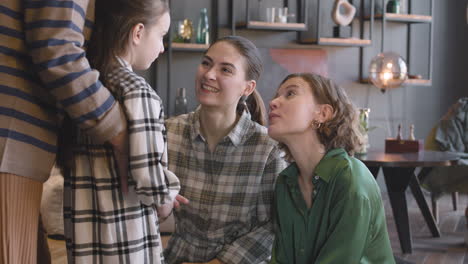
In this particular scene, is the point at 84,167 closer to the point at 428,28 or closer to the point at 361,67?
the point at 361,67

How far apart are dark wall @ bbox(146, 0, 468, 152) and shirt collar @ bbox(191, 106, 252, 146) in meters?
3.91

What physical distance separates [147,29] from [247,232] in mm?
792

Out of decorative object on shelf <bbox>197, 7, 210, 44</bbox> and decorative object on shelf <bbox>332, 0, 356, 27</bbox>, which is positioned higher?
decorative object on shelf <bbox>332, 0, 356, 27</bbox>

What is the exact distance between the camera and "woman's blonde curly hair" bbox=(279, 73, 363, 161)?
1.95 meters

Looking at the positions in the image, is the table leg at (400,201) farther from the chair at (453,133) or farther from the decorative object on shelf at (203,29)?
the decorative object on shelf at (203,29)

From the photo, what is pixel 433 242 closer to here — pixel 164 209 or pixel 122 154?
pixel 164 209

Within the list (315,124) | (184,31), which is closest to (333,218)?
(315,124)

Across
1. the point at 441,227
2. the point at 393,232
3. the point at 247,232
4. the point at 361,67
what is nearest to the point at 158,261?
the point at 247,232

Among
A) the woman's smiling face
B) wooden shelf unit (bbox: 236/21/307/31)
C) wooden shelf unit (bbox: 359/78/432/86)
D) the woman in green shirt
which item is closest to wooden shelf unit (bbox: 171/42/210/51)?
wooden shelf unit (bbox: 236/21/307/31)

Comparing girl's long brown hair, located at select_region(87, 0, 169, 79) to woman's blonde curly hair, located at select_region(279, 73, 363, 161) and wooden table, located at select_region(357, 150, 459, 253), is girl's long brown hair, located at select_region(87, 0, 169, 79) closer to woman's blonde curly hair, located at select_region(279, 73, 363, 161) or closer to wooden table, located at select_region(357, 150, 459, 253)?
woman's blonde curly hair, located at select_region(279, 73, 363, 161)

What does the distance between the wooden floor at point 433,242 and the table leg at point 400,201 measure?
97mm

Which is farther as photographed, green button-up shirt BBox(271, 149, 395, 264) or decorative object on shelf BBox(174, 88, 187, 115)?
decorative object on shelf BBox(174, 88, 187, 115)

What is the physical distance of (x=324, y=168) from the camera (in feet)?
6.05

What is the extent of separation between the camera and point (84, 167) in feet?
4.62
